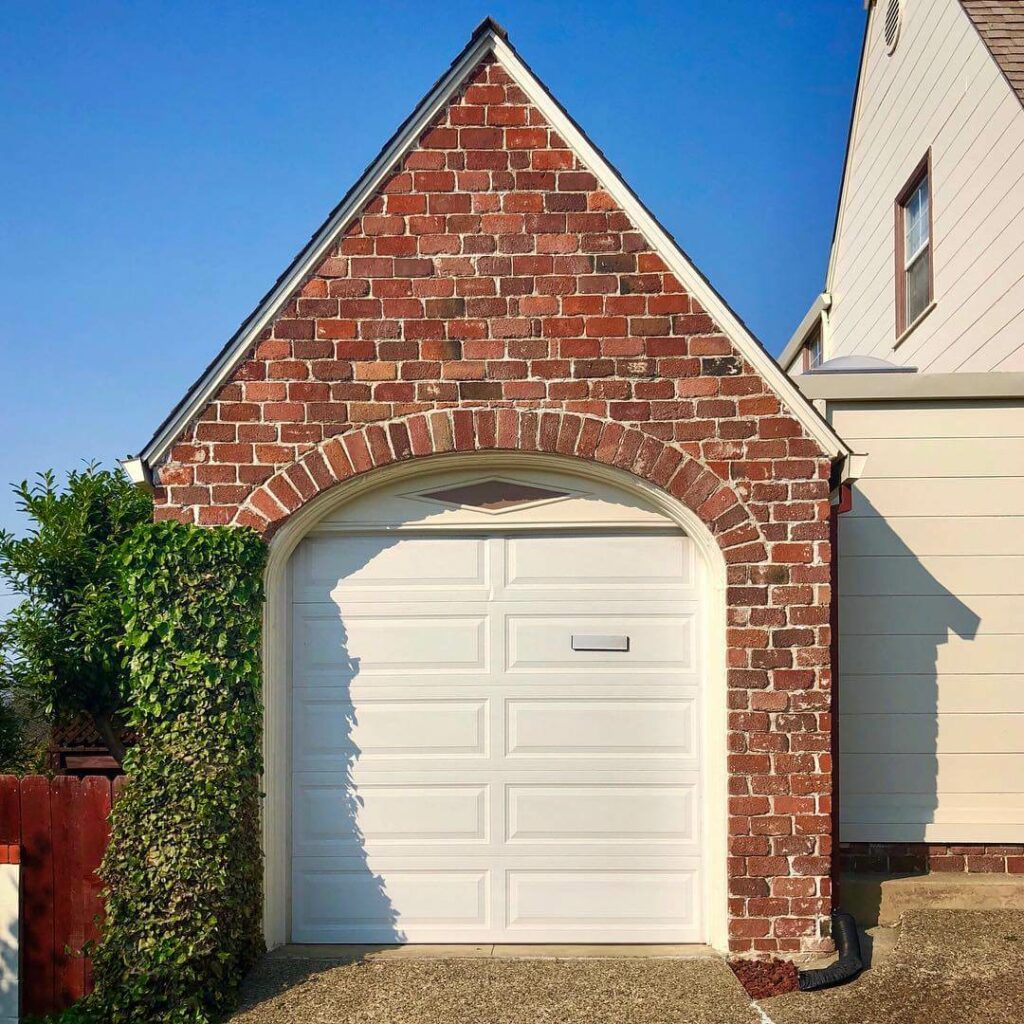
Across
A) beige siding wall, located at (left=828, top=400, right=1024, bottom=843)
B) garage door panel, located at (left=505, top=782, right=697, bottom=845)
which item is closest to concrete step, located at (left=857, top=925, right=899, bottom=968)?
beige siding wall, located at (left=828, top=400, right=1024, bottom=843)

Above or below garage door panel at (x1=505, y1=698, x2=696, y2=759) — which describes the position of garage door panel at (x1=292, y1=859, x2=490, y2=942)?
below

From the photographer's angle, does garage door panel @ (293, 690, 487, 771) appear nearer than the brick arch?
No

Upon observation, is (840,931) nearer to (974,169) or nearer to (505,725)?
(505,725)

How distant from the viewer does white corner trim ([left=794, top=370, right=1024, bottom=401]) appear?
21.7ft

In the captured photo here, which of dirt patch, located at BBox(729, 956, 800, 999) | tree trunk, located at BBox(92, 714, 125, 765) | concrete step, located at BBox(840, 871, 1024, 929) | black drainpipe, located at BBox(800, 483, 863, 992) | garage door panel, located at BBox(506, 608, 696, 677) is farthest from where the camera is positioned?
tree trunk, located at BBox(92, 714, 125, 765)

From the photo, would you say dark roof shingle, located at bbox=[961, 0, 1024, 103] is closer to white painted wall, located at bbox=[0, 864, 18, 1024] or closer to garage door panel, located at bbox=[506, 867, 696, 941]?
garage door panel, located at bbox=[506, 867, 696, 941]

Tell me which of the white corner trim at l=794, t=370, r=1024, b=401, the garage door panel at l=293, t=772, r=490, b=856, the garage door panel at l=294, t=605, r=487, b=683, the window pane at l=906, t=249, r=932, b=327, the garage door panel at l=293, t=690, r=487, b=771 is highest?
the window pane at l=906, t=249, r=932, b=327

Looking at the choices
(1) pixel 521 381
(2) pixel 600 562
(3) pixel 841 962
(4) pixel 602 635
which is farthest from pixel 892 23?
(3) pixel 841 962

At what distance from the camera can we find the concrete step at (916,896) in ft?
20.3

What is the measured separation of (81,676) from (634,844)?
4.52 metres

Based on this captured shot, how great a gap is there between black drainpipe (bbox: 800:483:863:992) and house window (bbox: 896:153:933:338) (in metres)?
4.91

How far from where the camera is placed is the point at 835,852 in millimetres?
5855

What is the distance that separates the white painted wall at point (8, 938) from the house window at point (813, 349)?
41.2 feet

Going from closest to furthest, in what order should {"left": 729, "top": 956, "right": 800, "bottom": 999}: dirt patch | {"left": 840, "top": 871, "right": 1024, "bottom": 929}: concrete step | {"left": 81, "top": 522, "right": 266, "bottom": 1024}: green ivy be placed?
{"left": 81, "top": 522, "right": 266, "bottom": 1024}: green ivy < {"left": 729, "top": 956, "right": 800, "bottom": 999}: dirt patch < {"left": 840, "top": 871, "right": 1024, "bottom": 929}: concrete step
